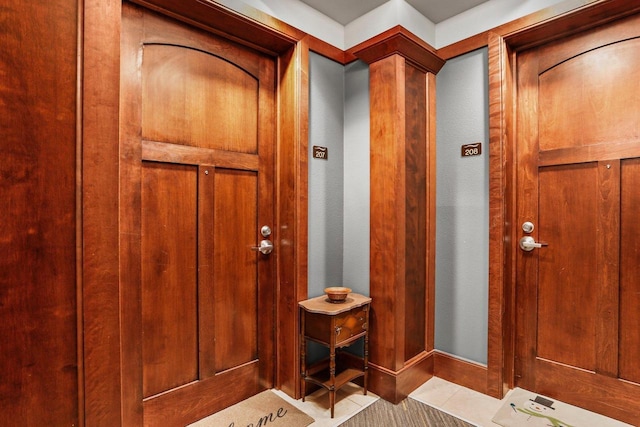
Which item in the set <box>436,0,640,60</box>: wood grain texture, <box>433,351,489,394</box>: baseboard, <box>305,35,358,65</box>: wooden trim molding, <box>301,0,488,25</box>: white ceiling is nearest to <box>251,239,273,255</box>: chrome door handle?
<box>305,35,358,65</box>: wooden trim molding

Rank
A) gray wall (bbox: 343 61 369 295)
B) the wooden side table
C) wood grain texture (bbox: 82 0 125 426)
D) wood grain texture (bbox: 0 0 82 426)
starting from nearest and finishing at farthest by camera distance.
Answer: wood grain texture (bbox: 0 0 82 426), wood grain texture (bbox: 82 0 125 426), the wooden side table, gray wall (bbox: 343 61 369 295)

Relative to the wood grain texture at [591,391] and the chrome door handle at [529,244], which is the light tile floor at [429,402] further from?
the chrome door handle at [529,244]

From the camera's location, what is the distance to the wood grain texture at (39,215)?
1.16m

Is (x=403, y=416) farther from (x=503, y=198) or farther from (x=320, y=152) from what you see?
(x=320, y=152)

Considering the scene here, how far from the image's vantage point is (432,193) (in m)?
2.41

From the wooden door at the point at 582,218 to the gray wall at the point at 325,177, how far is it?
3.76ft

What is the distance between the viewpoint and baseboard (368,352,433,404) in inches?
83.4

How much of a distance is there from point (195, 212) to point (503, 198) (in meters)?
1.81

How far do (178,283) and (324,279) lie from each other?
3.06 feet

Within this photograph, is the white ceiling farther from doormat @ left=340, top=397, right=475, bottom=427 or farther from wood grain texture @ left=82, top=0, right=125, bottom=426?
doormat @ left=340, top=397, right=475, bottom=427

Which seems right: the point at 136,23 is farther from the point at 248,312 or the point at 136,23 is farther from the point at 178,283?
the point at 248,312

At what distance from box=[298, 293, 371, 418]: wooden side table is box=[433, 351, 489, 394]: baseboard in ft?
1.82

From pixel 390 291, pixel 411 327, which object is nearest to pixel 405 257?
pixel 390 291

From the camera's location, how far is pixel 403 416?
1974mm
